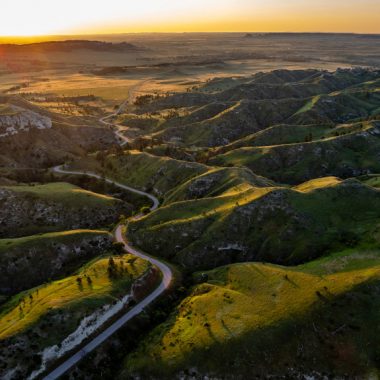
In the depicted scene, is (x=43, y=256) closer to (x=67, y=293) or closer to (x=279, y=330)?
(x=67, y=293)

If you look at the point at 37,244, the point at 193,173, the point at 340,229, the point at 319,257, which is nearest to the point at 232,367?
the point at 319,257

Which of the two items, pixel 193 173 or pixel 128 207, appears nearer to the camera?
pixel 128 207

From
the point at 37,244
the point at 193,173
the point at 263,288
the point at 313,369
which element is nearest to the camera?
the point at 313,369

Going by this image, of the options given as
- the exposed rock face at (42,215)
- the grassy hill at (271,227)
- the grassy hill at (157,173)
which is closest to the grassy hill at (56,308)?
the grassy hill at (271,227)

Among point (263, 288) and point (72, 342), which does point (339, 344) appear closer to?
point (263, 288)

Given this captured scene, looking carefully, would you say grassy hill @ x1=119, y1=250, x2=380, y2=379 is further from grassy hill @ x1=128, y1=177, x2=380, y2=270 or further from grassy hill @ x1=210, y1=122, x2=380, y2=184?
grassy hill @ x1=210, y1=122, x2=380, y2=184

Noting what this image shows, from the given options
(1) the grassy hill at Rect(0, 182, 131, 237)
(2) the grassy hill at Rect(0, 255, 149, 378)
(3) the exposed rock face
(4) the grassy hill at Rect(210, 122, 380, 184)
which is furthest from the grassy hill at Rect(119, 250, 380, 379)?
(4) the grassy hill at Rect(210, 122, 380, 184)

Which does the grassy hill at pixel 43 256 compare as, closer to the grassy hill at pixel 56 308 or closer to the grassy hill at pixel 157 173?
the grassy hill at pixel 56 308
